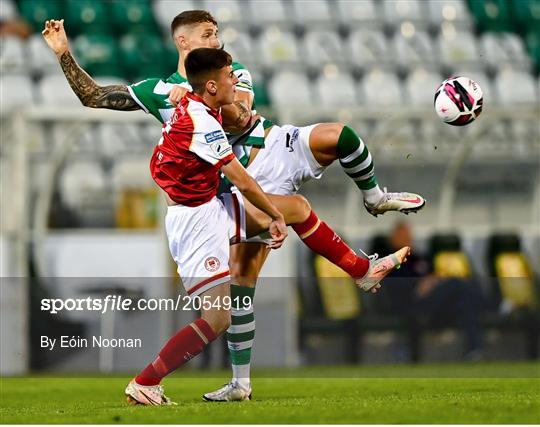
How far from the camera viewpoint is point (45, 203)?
11000 millimetres

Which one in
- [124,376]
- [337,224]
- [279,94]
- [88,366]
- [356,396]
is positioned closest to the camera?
[356,396]

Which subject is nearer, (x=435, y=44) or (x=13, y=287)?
(x=13, y=287)

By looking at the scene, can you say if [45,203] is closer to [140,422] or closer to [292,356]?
[292,356]

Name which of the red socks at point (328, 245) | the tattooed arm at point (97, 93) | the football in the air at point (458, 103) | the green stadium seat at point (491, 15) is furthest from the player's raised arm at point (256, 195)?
the green stadium seat at point (491, 15)

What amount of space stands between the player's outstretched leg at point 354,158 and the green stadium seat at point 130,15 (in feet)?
27.0

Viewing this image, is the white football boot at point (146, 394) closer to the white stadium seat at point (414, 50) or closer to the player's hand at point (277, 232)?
the player's hand at point (277, 232)

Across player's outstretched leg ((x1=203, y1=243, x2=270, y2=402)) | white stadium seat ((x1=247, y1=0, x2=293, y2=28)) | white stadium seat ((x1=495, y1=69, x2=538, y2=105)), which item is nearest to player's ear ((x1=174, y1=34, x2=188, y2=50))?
player's outstretched leg ((x1=203, y1=243, x2=270, y2=402))

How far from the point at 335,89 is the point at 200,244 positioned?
8.70m

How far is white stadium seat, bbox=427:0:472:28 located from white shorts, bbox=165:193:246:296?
9819 mm

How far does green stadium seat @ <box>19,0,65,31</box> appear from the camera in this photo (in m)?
14.1

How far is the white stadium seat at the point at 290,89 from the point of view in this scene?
14.1 meters

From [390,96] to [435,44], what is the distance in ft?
3.92

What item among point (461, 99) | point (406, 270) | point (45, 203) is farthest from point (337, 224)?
point (461, 99)

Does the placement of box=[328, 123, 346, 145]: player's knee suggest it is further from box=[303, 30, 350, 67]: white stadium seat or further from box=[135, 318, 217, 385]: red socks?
box=[303, 30, 350, 67]: white stadium seat
